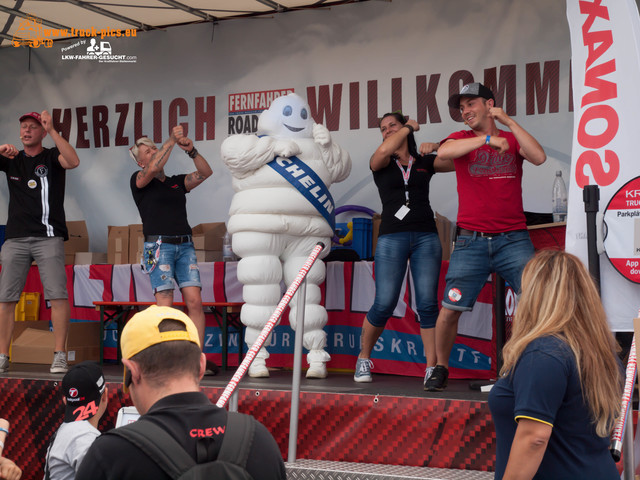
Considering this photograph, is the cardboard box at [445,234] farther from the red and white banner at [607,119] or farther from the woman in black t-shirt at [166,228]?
the red and white banner at [607,119]

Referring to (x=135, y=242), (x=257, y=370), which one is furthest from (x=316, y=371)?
(x=135, y=242)

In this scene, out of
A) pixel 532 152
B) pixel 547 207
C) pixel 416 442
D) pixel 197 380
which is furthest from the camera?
pixel 547 207

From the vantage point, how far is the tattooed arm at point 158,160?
5.34 metres

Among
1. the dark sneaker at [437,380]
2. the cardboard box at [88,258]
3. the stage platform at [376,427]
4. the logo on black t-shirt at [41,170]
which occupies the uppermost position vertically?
the logo on black t-shirt at [41,170]

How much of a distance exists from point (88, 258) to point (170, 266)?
249 cm

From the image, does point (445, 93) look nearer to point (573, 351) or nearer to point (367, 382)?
point (367, 382)

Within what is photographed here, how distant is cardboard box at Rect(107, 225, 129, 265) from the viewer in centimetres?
762

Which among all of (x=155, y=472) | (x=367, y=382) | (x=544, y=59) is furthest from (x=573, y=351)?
(x=544, y=59)

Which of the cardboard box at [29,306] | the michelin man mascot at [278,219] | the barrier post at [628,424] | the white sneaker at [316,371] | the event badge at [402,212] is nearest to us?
the barrier post at [628,424]

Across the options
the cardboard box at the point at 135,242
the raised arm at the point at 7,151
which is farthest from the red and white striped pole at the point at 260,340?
the cardboard box at the point at 135,242

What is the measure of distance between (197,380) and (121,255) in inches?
239

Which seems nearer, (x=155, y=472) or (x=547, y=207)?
(x=155, y=472)

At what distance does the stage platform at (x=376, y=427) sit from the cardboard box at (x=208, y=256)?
218cm

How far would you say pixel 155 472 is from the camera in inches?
60.4
